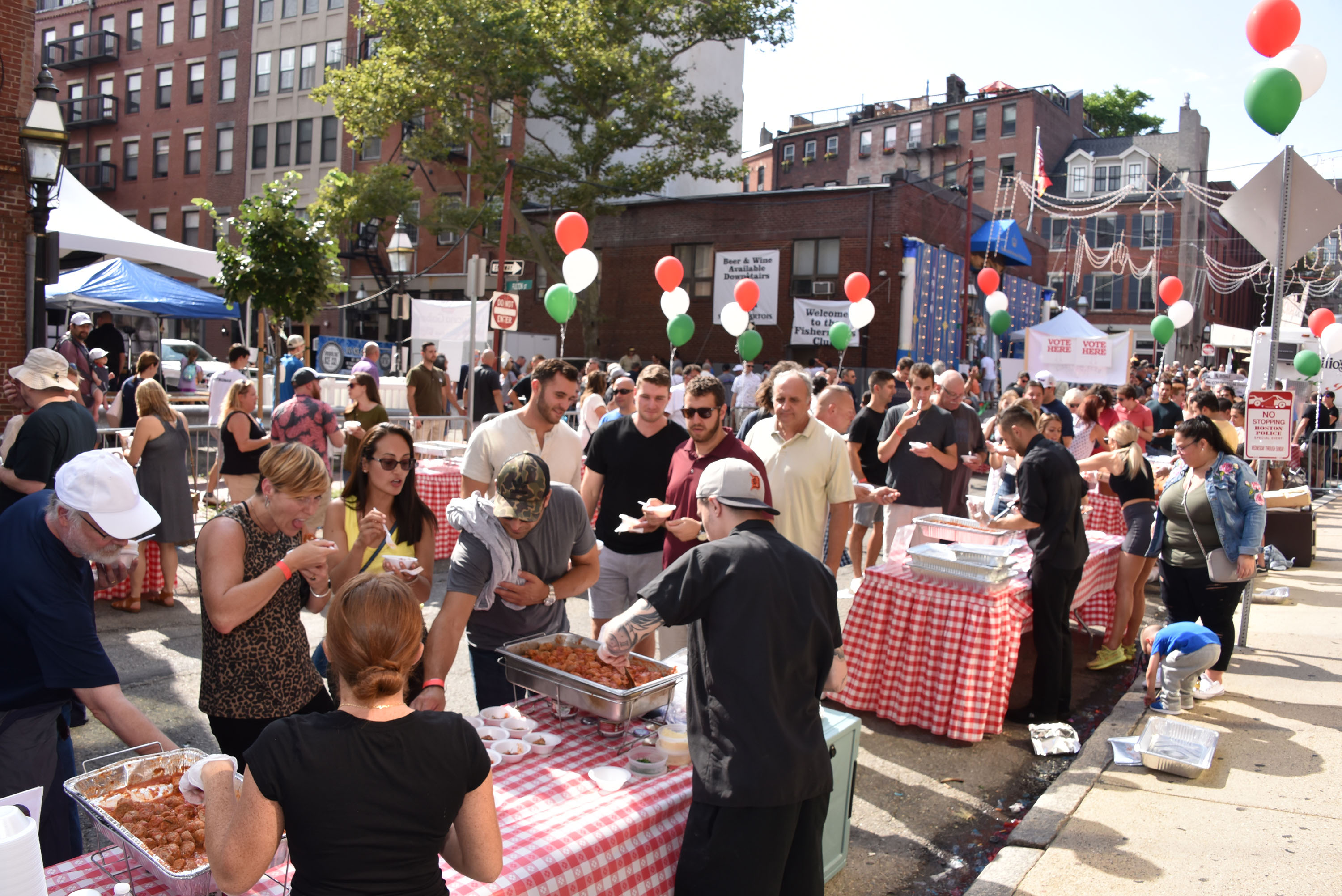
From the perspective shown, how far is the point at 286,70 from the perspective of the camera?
39.2 m

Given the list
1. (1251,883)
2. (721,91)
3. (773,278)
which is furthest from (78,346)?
(721,91)

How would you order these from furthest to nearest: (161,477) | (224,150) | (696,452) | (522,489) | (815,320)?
(224,150), (815,320), (161,477), (696,452), (522,489)

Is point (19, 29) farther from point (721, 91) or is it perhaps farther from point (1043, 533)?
point (721, 91)

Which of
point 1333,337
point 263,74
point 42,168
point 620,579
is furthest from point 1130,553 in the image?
point 263,74

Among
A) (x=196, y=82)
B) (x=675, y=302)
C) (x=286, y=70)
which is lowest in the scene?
(x=675, y=302)

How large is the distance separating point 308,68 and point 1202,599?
41192 millimetres

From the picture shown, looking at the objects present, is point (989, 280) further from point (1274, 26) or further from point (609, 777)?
point (609, 777)

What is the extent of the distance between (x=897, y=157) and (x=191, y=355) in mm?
46551

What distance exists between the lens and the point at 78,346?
11594 mm

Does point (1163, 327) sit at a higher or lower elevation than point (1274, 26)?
lower

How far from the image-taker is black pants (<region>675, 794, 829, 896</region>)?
2611 mm

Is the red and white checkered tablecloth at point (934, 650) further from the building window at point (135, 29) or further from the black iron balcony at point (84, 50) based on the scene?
the black iron balcony at point (84, 50)

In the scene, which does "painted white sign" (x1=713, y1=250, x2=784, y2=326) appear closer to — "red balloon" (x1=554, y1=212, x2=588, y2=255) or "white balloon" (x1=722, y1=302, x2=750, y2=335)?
"white balloon" (x1=722, y1=302, x2=750, y2=335)

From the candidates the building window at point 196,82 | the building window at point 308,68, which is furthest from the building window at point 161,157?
the building window at point 308,68
